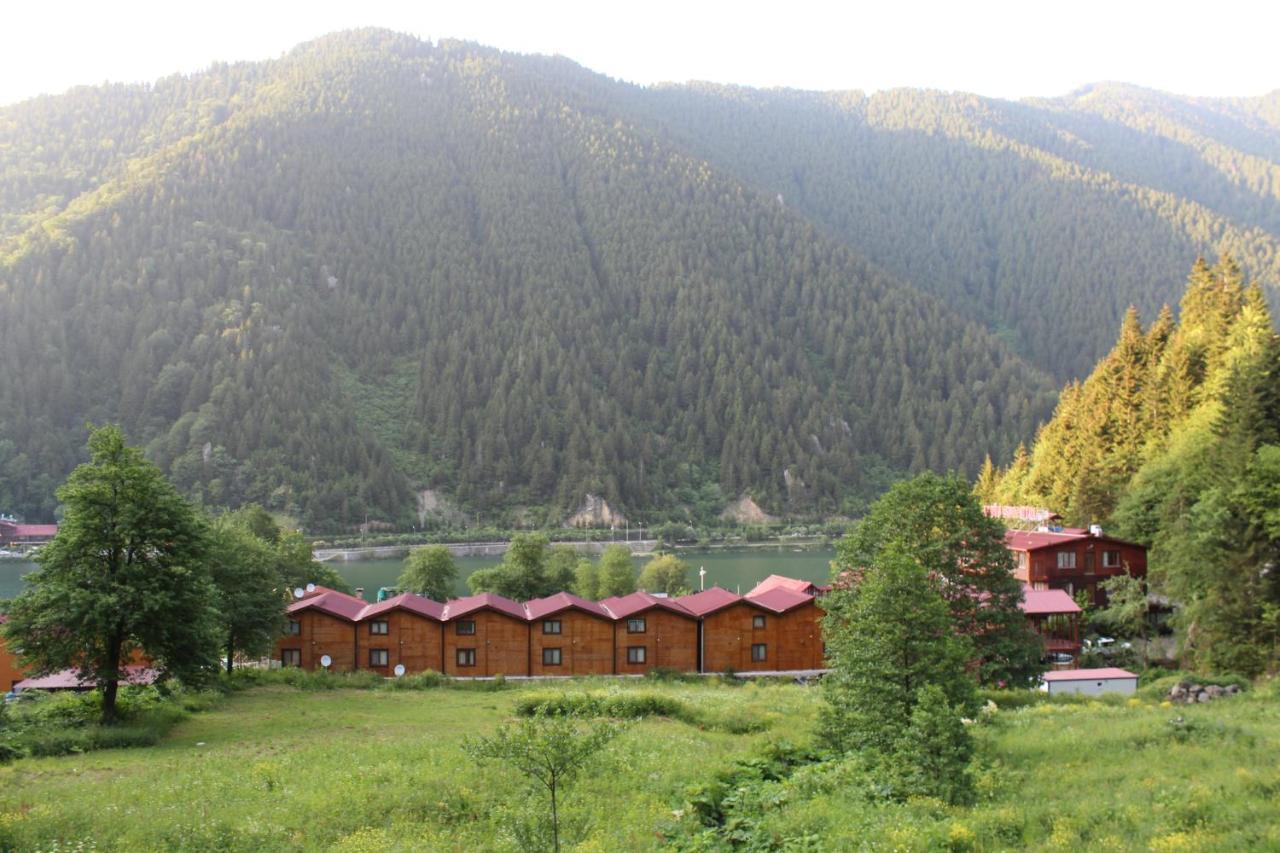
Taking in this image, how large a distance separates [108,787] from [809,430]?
163m

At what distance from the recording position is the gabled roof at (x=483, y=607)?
38.0m

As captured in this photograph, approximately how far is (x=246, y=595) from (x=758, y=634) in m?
19.7

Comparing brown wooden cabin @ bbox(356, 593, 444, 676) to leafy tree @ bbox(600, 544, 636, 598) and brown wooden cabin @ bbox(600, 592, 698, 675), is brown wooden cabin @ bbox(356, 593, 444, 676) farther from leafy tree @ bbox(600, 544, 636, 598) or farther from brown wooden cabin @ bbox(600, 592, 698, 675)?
Answer: leafy tree @ bbox(600, 544, 636, 598)

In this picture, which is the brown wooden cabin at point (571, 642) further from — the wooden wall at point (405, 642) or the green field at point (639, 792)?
the green field at point (639, 792)

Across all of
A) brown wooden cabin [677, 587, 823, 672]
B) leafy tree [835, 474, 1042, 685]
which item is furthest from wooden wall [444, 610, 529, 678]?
leafy tree [835, 474, 1042, 685]

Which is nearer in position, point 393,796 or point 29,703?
point 393,796

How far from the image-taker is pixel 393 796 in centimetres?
1697

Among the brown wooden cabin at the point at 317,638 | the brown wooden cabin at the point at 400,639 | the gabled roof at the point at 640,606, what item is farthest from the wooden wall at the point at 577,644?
the brown wooden cabin at the point at 317,638

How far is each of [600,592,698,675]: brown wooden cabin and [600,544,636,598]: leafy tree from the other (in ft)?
50.0

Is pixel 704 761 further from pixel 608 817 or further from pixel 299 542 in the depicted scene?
pixel 299 542

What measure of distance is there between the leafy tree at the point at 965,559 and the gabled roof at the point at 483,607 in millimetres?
14404

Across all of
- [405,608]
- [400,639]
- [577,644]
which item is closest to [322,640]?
[400,639]

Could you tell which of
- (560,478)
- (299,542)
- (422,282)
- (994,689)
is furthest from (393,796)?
(422,282)

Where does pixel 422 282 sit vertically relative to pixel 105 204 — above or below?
below
